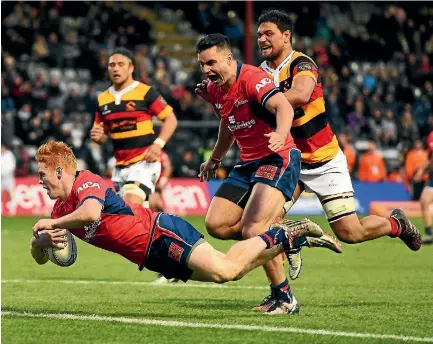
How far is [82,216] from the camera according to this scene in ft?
26.9

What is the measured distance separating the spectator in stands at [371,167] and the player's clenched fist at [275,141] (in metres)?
19.3

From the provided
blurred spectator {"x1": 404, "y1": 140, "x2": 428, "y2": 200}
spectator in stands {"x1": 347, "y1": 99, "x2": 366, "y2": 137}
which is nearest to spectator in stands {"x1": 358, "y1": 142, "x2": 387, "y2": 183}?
blurred spectator {"x1": 404, "y1": 140, "x2": 428, "y2": 200}

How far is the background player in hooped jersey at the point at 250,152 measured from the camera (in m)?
9.45

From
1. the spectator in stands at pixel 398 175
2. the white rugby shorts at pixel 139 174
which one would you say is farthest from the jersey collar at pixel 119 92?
the spectator in stands at pixel 398 175

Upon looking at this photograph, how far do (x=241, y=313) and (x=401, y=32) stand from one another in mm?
26188

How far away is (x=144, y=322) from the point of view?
28.1 feet

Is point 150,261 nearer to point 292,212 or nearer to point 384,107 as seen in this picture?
point 292,212

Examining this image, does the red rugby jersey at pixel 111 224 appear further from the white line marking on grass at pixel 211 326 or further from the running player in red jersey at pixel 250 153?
the running player in red jersey at pixel 250 153

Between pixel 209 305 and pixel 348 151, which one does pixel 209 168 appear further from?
pixel 348 151

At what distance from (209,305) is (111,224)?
5.91ft

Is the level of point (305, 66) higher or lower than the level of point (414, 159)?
higher

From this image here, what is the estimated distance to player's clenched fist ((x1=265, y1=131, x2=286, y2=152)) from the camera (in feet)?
29.0

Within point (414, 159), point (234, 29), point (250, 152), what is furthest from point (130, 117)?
point (234, 29)

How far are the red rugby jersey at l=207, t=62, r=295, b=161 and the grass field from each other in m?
1.42
